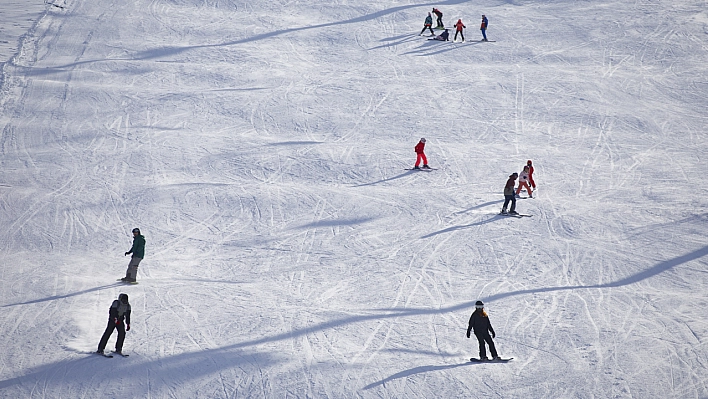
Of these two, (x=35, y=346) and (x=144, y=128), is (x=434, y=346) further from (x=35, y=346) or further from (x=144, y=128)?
(x=144, y=128)

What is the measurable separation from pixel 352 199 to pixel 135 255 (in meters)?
6.71

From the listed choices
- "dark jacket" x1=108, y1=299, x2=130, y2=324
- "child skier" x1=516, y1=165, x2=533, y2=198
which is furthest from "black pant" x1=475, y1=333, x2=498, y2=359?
"child skier" x1=516, y1=165, x2=533, y2=198

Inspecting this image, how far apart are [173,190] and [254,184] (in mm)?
2078

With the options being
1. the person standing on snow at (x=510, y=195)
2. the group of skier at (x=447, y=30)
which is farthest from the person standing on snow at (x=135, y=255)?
the group of skier at (x=447, y=30)

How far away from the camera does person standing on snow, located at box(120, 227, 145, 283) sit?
522 inches

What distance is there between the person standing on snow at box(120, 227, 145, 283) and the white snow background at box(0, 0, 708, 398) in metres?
0.28

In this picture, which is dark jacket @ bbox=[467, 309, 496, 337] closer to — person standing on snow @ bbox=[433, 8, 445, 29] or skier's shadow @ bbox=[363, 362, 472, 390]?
skier's shadow @ bbox=[363, 362, 472, 390]

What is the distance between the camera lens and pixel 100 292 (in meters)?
13.2

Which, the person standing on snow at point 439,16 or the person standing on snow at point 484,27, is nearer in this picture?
the person standing on snow at point 484,27

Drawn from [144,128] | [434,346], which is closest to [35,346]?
[434,346]

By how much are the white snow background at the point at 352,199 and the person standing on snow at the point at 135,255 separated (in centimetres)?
28

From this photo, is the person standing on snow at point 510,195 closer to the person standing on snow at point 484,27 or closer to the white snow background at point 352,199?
the white snow background at point 352,199

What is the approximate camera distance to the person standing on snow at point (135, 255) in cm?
→ 1325

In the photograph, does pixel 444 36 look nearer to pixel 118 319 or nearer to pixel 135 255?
pixel 135 255
